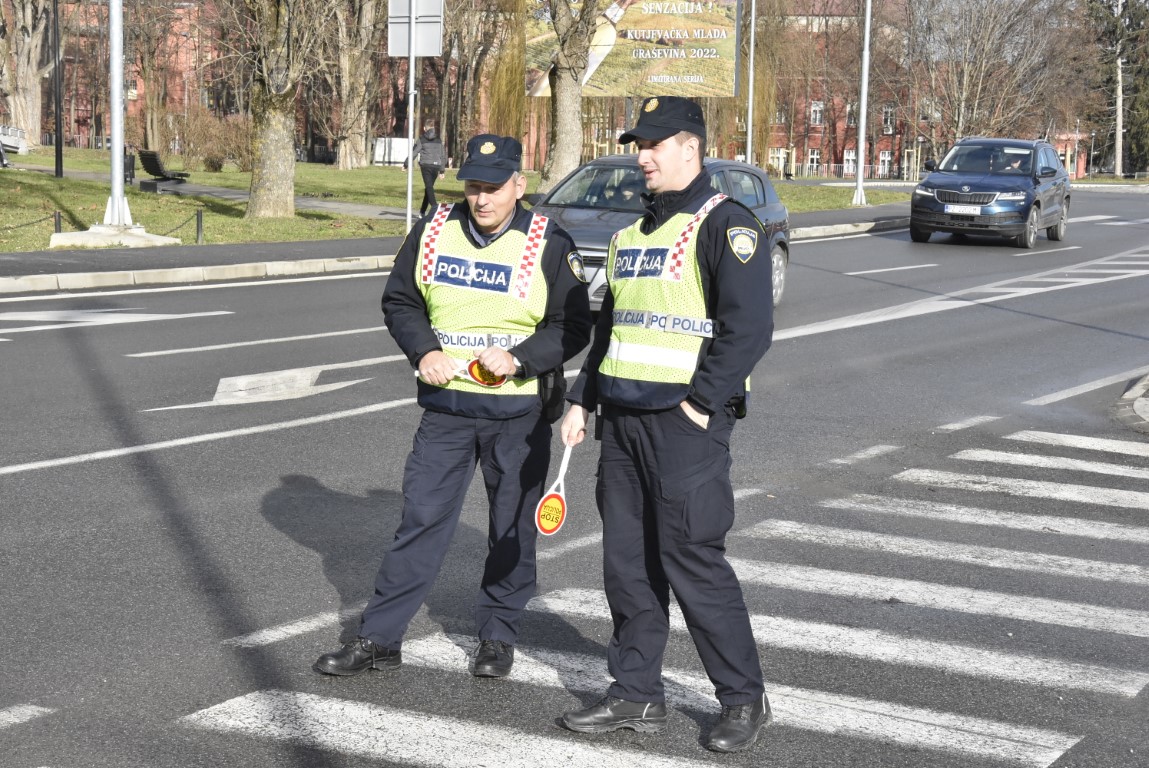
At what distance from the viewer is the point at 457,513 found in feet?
16.5

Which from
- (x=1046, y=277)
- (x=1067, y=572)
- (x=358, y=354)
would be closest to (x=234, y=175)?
(x=1046, y=277)

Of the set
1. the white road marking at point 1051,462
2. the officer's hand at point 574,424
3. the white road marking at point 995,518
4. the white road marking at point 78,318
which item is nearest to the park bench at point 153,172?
the white road marking at point 78,318

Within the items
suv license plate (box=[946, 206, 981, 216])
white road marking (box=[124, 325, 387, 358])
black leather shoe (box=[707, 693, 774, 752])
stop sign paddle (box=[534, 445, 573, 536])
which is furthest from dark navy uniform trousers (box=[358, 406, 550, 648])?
suv license plate (box=[946, 206, 981, 216])

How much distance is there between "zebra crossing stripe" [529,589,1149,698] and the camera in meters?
5.00

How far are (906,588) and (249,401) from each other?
5488mm

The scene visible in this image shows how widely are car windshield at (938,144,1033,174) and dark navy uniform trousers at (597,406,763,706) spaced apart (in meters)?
23.1

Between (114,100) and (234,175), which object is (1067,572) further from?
(234,175)

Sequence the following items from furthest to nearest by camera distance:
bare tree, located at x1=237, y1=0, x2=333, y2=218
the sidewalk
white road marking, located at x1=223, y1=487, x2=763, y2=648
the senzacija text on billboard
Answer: the senzacija text on billboard
bare tree, located at x1=237, y1=0, x2=333, y2=218
the sidewalk
white road marking, located at x1=223, y1=487, x2=763, y2=648

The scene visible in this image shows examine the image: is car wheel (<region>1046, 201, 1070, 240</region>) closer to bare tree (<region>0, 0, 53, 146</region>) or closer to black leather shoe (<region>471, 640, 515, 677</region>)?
black leather shoe (<region>471, 640, 515, 677</region>)

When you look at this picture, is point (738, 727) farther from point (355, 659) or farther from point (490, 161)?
point (490, 161)

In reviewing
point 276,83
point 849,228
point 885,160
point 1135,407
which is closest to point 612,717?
point 1135,407

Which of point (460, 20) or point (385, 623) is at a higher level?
point (460, 20)

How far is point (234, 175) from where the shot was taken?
4384 centimetres

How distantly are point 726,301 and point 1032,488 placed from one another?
452cm
